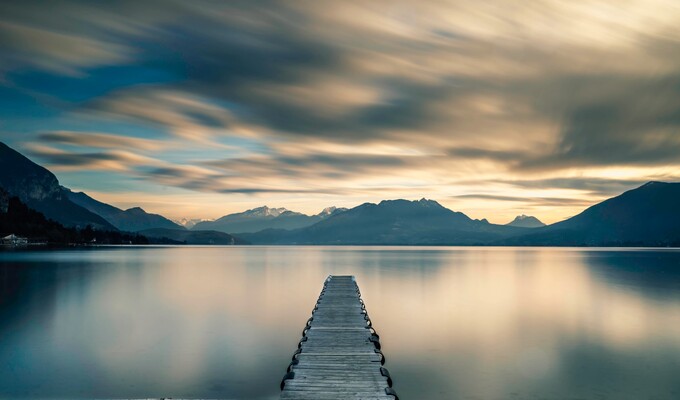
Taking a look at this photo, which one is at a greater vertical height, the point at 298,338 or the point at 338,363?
the point at 338,363

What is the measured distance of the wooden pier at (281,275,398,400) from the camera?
13.9 m

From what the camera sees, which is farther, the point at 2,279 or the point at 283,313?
the point at 2,279

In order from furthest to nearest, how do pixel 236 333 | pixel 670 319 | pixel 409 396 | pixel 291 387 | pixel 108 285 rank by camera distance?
pixel 108 285
pixel 670 319
pixel 236 333
pixel 409 396
pixel 291 387

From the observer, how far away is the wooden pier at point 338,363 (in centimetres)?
1393

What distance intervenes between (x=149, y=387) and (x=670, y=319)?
35.5m

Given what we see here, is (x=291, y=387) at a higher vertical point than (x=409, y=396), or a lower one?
higher

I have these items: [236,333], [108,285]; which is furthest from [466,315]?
[108,285]

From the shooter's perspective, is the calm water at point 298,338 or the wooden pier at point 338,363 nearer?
the wooden pier at point 338,363

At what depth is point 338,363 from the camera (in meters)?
17.2

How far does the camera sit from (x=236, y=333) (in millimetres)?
29688

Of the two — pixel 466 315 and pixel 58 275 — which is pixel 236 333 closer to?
pixel 466 315

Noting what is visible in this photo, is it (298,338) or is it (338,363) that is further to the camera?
(298,338)

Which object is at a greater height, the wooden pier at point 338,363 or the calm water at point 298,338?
the wooden pier at point 338,363

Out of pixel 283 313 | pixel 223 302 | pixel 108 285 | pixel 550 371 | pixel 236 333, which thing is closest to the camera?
pixel 550 371
